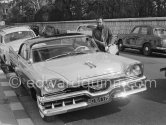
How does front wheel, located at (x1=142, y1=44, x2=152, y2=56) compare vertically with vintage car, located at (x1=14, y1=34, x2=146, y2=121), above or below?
below

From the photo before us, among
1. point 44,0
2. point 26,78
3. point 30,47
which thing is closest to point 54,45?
point 30,47

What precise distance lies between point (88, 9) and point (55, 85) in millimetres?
26468

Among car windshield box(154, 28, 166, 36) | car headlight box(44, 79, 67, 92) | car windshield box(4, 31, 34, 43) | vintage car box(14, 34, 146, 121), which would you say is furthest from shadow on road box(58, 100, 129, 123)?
car windshield box(154, 28, 166, 36)

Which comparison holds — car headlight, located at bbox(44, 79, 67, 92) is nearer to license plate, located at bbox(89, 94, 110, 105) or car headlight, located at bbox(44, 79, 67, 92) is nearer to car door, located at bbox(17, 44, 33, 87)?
license plate, located at bbox(89, 94, 110, 105)

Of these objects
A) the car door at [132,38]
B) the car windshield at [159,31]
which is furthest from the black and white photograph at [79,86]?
the car door at [132,38]

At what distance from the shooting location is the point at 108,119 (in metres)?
5.09

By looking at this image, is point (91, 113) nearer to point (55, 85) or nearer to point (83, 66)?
point (83, 66)

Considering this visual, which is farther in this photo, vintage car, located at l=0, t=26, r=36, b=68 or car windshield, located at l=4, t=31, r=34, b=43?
car windshield, located at l=4, t=31, r=34, b=43

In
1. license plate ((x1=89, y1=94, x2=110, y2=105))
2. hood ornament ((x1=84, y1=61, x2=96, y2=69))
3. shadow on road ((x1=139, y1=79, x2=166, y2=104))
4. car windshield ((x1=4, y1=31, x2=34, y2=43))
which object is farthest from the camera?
car windshield ((x1=4, y1=31, x2=34, y2=43))

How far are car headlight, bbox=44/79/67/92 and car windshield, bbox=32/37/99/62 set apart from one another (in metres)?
1.14

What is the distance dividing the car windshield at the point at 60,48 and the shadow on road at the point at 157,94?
1.51 m

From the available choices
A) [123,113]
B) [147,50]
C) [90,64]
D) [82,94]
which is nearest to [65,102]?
[82,94]

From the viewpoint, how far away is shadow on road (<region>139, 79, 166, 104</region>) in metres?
6.08

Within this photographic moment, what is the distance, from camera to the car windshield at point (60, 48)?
5.93 meters
